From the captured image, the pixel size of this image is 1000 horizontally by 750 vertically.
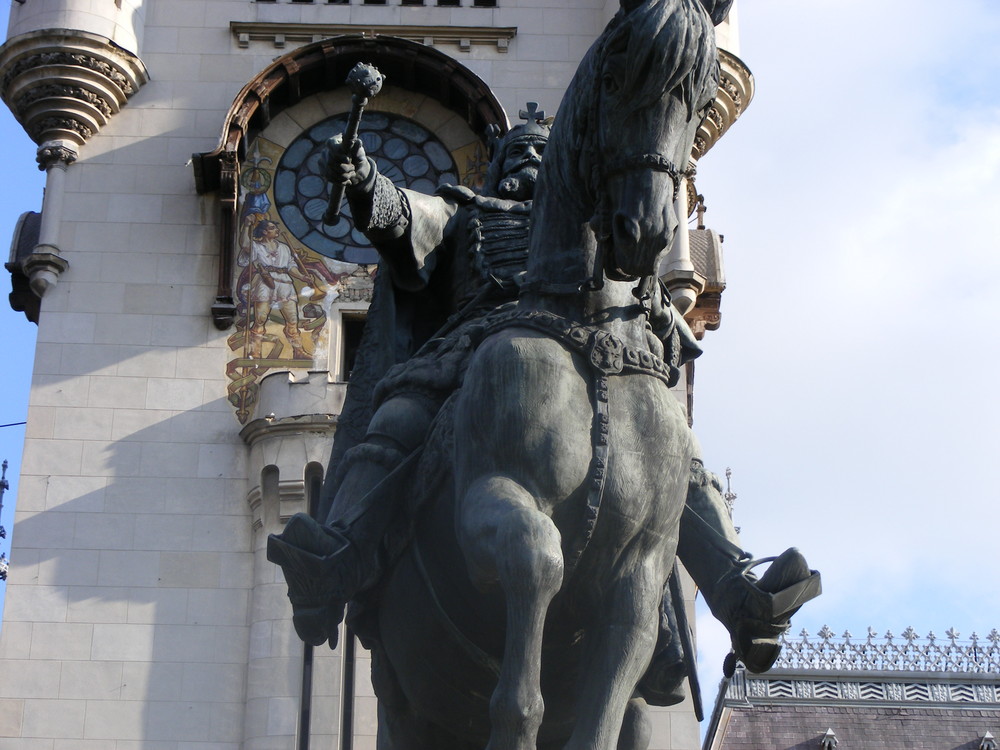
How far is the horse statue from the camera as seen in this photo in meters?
5.11

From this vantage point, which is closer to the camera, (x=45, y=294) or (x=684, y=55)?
(x=684, y=55)

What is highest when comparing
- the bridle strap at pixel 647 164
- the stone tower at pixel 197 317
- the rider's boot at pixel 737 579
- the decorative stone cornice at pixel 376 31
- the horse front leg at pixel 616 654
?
the decorative stone cornice at pixel 376 31

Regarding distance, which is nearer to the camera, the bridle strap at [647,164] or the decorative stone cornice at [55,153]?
the bridle strap at [647,164]

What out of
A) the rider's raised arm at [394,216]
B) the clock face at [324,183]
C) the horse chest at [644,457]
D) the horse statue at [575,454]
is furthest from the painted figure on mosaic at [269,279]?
the horse chest at [644,457]

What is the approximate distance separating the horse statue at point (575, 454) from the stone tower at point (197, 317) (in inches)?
618

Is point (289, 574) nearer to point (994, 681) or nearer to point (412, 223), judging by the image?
point (412, 223)

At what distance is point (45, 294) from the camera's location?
24.4 metres

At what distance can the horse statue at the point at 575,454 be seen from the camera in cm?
511

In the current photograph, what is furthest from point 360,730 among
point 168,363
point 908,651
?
point 908,651

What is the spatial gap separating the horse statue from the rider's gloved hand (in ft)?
2.41

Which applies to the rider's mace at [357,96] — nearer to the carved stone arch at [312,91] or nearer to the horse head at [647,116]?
the horse head at [647,116]

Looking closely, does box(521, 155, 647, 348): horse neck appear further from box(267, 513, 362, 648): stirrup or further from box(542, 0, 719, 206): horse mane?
box(267, 513, 362, 648): stirrup

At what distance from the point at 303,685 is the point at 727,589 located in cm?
1643

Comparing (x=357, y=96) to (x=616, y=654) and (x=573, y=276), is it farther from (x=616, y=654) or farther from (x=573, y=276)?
(x=616, y=654)
